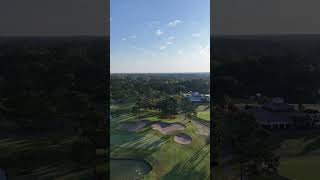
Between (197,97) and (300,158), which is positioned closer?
(300,158)

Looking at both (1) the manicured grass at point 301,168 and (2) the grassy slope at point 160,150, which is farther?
(2) the grassy slope at point 160,150

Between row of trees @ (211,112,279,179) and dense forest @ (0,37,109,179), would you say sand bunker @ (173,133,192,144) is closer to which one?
row of trees @ (211,112,279,179)

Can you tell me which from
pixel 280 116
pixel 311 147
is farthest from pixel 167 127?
pixel 311 147

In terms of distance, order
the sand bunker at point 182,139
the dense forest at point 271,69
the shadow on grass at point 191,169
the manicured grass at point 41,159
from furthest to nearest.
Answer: the sand bunker at point 182,139
the shadow on grass at point 191,169
the manicured grass at point 41,159
the dense forest at point 271,69

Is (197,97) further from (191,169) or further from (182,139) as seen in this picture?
(191,169)

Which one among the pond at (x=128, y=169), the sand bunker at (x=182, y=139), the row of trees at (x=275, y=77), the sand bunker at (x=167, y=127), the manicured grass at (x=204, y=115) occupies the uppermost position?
the row of trees at (x=275, y=77)

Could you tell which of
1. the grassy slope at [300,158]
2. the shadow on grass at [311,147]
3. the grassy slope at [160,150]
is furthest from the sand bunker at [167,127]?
the shadow on grass at [311,147]

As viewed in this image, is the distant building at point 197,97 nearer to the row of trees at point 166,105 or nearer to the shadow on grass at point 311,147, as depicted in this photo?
the row of trees at point 166,105
